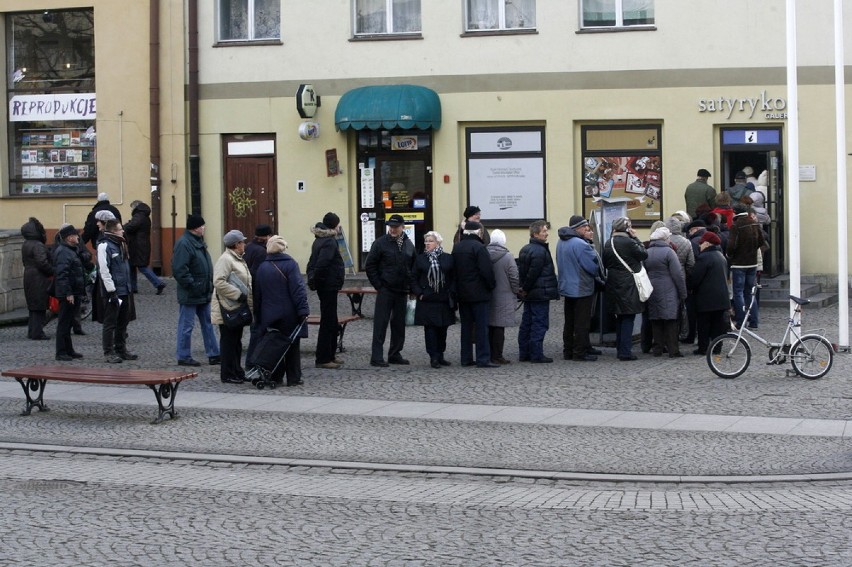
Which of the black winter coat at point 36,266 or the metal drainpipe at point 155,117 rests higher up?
the metal drainpipe at point 155,117

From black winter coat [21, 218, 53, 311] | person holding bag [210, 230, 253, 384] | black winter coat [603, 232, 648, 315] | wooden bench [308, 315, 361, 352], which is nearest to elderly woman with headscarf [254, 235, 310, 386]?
person holding bag [210, 230, 253, 384]

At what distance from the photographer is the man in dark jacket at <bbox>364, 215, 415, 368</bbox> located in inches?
632

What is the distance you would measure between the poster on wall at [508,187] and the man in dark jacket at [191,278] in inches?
379

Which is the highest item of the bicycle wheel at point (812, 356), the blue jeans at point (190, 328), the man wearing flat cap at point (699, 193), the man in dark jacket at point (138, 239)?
the man wearing flat cap at point (699, 193)

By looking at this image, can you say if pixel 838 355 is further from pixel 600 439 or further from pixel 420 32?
pixel 420 32

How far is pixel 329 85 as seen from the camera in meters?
25.7

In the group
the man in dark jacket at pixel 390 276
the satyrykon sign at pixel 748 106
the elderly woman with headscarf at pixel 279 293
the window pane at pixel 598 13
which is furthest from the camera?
the window pane at pixel 598 13

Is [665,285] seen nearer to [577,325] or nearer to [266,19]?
[577,325]

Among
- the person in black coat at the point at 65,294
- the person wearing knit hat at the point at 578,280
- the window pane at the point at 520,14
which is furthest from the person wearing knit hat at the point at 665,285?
the window pane at the point at 520,14

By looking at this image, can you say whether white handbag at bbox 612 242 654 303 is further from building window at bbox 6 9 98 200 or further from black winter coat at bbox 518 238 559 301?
building window at bbox 6 9 98 200

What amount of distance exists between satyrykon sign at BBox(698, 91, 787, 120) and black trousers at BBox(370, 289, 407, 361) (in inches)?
393

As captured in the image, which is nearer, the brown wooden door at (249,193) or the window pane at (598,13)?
the window pane at (598,13)

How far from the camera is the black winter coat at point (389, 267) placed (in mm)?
16031

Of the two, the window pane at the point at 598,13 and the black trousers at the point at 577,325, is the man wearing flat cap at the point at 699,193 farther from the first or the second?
the black trousers at the point at 577,325
